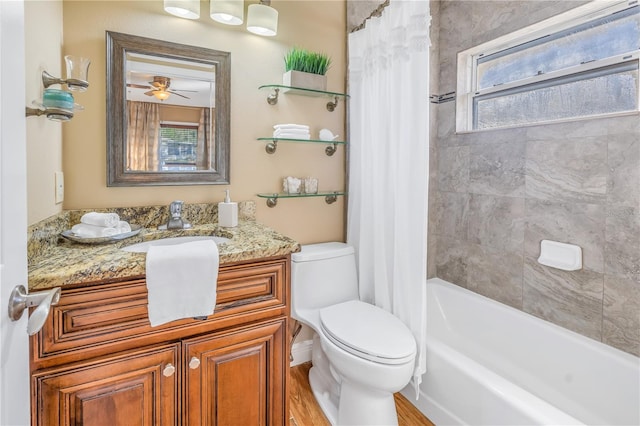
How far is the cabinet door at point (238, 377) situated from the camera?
112 centimetres

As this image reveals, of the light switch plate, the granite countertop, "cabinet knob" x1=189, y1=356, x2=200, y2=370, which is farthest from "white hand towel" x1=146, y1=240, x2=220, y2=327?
the light switch plate

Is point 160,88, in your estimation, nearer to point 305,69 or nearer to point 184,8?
point 184,8

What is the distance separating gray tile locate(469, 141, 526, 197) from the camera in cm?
190

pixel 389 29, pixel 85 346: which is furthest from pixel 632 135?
pixel 85 346

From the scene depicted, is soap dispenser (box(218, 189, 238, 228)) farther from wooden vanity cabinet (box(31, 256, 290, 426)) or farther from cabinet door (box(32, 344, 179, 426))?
cabinet door (box(32, 344, 179, 426))

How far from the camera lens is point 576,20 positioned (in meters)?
1.69

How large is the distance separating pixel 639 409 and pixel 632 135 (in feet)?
3.83

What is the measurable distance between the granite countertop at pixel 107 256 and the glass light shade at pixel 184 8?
103cm

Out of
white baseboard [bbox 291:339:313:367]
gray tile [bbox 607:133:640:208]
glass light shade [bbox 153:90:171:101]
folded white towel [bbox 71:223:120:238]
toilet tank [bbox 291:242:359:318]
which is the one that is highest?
glass light shade [bbox 153:90:171:101]

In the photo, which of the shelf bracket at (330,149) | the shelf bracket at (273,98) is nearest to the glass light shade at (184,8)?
the shelf bracket at (273,98)

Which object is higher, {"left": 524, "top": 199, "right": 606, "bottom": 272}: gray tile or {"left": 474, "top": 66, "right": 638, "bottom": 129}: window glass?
{"left": 474, "top": 66, "right": 638, "bottom": 129}: window glass

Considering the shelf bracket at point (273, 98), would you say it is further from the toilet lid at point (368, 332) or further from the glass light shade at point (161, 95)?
the toilet lid at point (368, 332)

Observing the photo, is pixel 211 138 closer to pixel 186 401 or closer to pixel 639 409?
pixel 186 401

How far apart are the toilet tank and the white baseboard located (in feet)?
1.39
